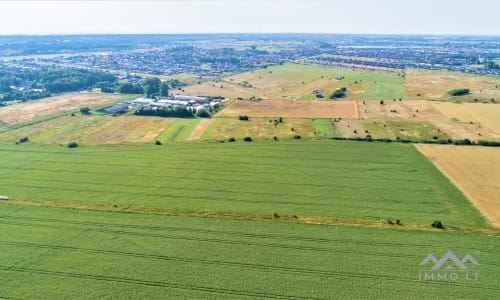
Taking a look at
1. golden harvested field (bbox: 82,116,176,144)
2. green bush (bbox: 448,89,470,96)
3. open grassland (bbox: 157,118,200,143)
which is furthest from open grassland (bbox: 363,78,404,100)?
golden harvested field (bbox: 82,116,176,144)

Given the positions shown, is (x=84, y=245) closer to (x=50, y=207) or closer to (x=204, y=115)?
(x=50, y=207)

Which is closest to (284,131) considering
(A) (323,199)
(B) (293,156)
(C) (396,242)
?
(B) (293,156)

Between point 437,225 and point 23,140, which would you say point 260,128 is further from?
point 23,140

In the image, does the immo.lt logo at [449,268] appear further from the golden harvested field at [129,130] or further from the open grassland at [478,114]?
the golden harvested field at [129,130]

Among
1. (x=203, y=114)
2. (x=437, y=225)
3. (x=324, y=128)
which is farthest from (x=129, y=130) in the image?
(x=437, y=225)

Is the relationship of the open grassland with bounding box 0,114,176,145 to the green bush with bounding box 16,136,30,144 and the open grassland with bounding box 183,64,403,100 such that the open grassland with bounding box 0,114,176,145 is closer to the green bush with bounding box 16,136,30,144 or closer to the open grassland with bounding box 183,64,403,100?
the green bush with bounding box 16,136,30,144
